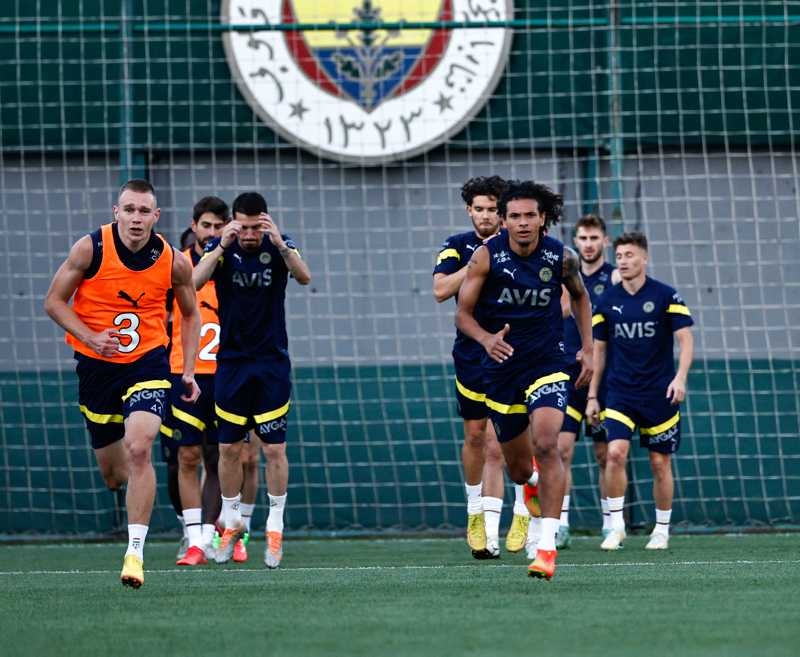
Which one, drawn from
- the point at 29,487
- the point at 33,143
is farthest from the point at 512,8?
the point at 29,487

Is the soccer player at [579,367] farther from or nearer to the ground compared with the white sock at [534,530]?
farther from the ground

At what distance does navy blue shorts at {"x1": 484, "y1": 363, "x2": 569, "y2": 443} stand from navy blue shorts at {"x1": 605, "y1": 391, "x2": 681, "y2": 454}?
224 cm

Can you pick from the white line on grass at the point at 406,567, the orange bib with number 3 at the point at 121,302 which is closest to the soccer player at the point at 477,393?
the white line on grass at the point at 406,567

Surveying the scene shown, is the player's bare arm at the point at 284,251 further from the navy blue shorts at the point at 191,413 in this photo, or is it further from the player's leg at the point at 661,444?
the player's leg at the point at 661,444

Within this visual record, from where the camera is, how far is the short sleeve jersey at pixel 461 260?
6910 mm

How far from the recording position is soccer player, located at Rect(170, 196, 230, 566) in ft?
23.2

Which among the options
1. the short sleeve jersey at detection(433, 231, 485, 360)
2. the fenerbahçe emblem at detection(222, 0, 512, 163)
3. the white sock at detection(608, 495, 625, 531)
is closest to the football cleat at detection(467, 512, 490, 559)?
the short sleeve jersey at detection(433, 231, 485, 360)

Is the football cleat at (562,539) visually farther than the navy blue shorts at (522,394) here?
Yes

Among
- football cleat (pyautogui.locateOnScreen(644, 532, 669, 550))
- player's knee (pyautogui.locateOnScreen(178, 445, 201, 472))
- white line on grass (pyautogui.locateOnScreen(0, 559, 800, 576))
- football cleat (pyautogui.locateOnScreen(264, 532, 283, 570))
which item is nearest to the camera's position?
white line on grass (pyautogui.locateOnScreen(0, 559, 800, 576))

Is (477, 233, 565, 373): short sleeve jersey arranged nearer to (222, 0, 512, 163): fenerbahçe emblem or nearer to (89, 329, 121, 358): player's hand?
(89, 329, 121, 358): player's hand

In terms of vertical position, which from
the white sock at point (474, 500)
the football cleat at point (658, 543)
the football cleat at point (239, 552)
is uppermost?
the white sock at point (474, 500)

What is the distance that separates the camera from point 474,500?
6.75 m

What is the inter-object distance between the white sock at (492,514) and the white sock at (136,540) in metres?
2.43

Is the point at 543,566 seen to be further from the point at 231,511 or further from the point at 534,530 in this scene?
the point at 231,511
